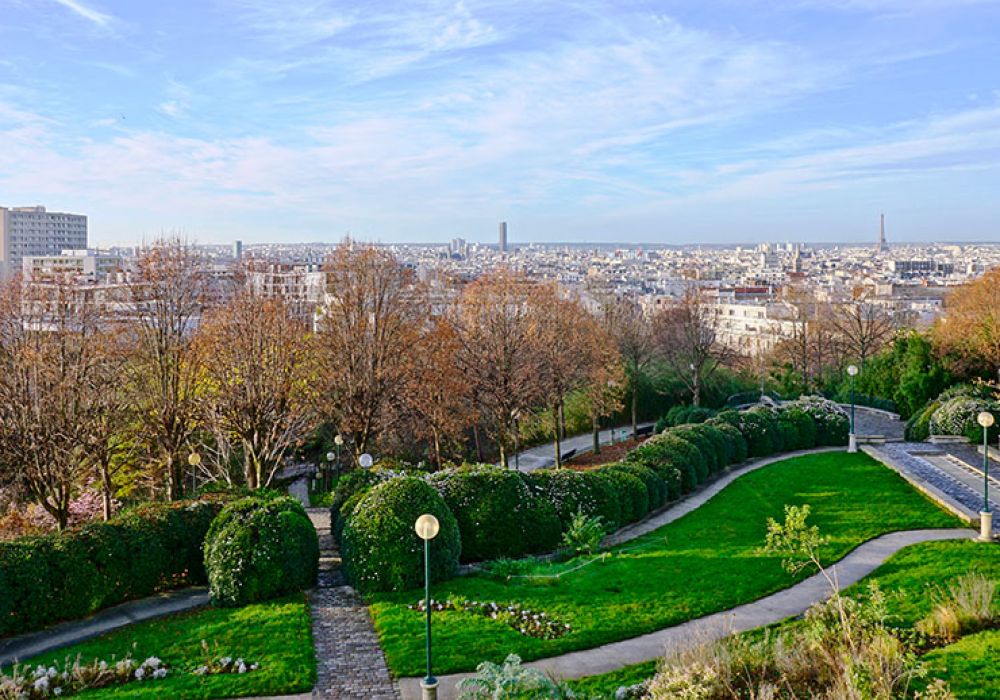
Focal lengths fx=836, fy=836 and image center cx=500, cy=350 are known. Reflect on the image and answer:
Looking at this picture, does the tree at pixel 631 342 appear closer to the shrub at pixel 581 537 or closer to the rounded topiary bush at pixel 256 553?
the shrub at pixel 581 537

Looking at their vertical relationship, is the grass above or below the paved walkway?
above

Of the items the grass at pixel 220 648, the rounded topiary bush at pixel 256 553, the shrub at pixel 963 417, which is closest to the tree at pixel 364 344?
the rounded topiary bush at pixel 256 553

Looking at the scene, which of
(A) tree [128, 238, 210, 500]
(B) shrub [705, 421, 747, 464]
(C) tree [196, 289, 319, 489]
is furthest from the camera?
(B) shrub [705, 421, 747, 464]

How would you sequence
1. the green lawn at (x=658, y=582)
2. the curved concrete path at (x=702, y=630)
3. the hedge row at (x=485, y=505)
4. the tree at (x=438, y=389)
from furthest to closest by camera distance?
the tree at (x=438, y=389)
the hedge row at (x=485, y=505)
the green lawn at (x=658, y=582)
the curved concrete path at (x=702, y=630)

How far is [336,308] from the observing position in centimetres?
2602

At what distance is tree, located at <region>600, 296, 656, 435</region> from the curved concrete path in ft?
76.0

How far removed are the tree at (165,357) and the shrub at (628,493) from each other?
36.5 ft

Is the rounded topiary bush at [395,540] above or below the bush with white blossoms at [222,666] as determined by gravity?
above

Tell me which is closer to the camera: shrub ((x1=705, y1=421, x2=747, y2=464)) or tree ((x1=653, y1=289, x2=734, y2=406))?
shrub ((x1=705, y1=421, x2=747, y2=464))

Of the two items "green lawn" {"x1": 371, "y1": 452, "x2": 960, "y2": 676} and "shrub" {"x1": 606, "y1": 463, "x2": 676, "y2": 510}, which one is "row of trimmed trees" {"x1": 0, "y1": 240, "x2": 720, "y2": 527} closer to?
"shrub" {"x1": 606, "y1": 463, "x2": 676, "y2": 510}

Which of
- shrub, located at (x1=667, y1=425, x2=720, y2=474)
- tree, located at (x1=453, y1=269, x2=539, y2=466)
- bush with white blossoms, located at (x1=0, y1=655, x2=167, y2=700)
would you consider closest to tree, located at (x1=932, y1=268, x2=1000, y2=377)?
shrub, located at (x1=667, y1=425, x2=720, y2=474)

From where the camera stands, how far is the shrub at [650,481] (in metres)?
20.0

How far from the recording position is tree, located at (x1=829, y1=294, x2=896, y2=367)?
153 ft

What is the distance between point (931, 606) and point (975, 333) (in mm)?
22431
